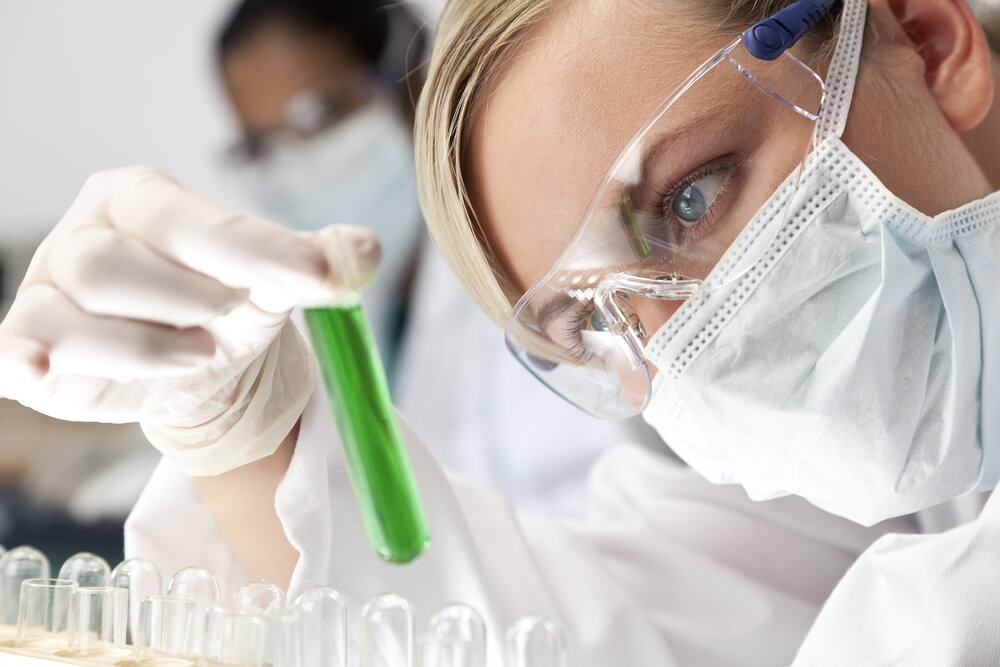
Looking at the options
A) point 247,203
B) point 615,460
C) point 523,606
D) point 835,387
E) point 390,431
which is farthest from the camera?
point 247,203

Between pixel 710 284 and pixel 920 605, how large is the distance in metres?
0.31

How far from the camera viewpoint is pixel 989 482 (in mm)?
835

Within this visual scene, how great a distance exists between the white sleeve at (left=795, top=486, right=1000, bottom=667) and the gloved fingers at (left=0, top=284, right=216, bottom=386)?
1.68 feet

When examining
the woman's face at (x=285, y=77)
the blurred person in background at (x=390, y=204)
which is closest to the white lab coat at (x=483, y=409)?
the blurred person in background at (x=390, y=204)

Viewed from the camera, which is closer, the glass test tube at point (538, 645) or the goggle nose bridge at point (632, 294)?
the glass test tube at point (538, 645)

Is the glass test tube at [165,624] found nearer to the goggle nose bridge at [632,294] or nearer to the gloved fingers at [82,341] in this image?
the gloved fingers at [82,341]

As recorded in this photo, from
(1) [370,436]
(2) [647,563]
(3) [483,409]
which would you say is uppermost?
(1) [370,436]

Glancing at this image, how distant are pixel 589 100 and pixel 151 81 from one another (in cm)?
191

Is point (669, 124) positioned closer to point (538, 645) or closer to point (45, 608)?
point (538, 645)

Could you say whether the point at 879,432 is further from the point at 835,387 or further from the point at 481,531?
the point at 481,531

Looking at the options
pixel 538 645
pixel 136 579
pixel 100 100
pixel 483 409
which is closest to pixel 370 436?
pixel 538 645

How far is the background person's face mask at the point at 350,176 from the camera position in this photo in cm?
211

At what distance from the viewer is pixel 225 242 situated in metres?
0.53

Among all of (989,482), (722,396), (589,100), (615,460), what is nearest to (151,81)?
(615,460)
